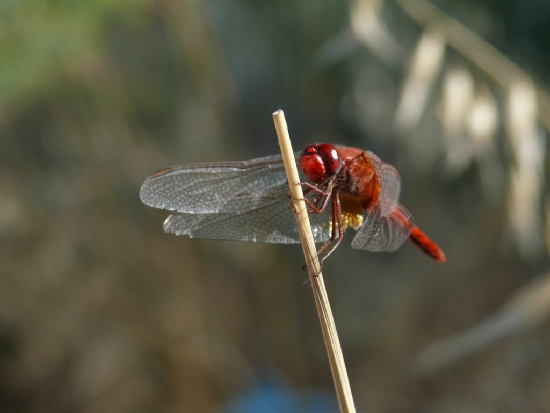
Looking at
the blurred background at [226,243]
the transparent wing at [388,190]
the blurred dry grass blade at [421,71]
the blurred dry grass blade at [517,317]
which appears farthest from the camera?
the blurred background at [226,243]

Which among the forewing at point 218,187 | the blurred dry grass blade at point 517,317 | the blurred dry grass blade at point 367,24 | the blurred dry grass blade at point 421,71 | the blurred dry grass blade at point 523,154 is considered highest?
the blurred dry grass blade at point 367,24

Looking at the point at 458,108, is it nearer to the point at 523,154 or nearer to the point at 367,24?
the point at 523,154

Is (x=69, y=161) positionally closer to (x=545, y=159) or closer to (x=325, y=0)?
(x=325, y=0)

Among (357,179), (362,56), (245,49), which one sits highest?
(245,49)

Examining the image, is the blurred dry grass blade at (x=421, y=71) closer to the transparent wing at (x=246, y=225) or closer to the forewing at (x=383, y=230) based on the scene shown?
the forewing at (x=383, y=230)

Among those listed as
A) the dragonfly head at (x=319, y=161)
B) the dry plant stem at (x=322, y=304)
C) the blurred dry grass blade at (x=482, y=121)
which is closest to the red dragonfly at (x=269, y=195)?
the dragonfly head at (x=319, y=161)

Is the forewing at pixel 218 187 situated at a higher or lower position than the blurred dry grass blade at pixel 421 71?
lower

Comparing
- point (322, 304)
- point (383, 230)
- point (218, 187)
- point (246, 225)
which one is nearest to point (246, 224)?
→ point (246, 225)

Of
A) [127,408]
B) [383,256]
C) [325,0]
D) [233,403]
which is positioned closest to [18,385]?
[127,408]
